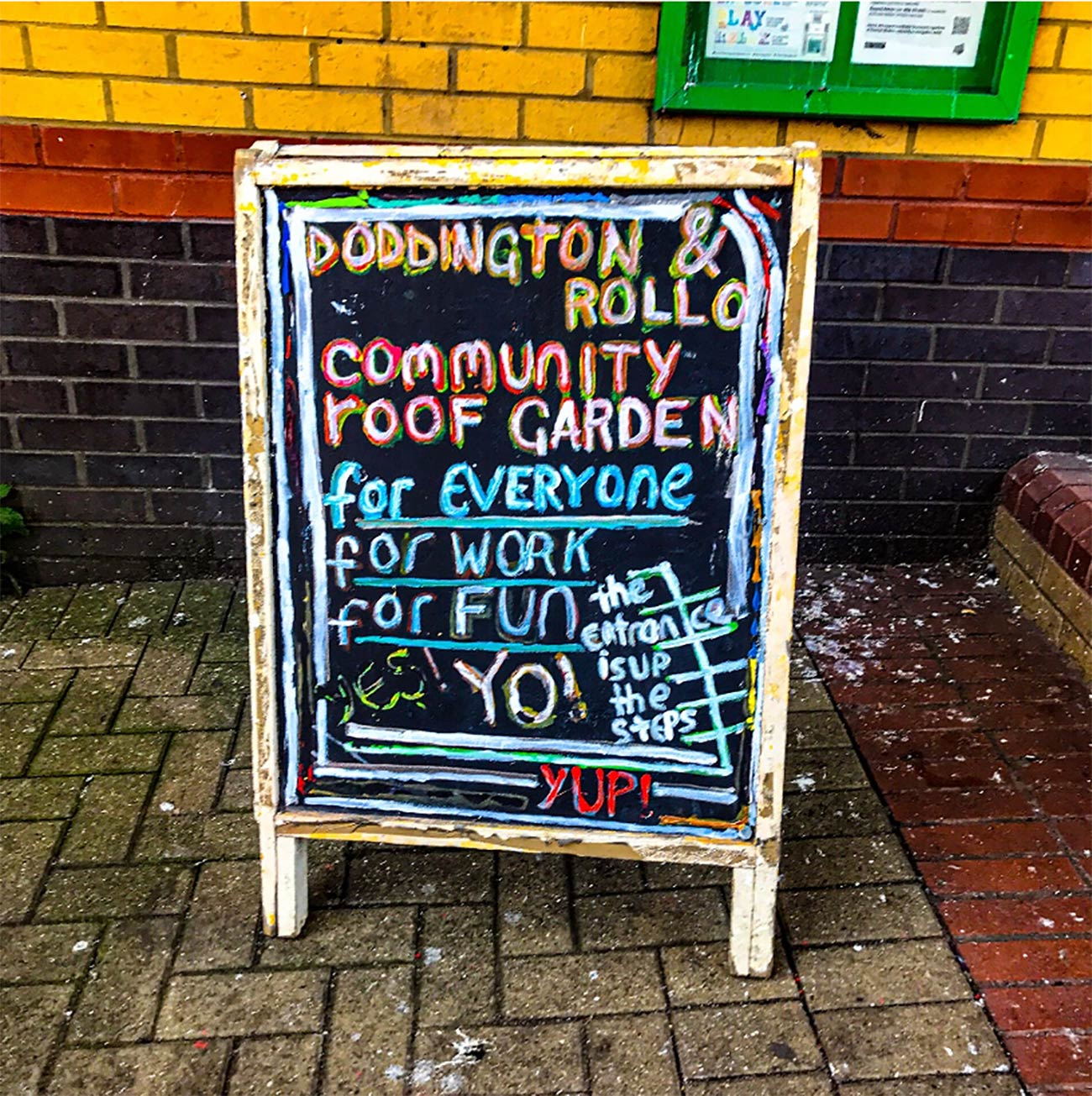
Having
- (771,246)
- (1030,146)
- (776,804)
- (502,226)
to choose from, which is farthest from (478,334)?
(1030,146)

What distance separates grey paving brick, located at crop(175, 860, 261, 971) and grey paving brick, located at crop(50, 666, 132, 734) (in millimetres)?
771

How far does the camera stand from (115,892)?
2418mm

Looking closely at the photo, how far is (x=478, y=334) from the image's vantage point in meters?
1.91

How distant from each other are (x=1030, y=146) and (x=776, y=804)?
102 inches

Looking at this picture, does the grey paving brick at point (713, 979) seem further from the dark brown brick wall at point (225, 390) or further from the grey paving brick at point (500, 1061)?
the dark brown brick wall at point (225, 390)

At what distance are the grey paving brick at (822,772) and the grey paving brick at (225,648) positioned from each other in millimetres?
1775

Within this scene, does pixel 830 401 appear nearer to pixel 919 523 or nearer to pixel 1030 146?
pixel 919 523

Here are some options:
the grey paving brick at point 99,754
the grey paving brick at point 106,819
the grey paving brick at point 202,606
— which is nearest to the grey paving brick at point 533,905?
the grey paving brick at point 106,819

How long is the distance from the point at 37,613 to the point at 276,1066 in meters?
2.23

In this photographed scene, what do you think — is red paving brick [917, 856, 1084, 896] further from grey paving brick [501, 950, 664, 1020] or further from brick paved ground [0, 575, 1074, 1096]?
grey paving brick [501, 950, 664, 1020]

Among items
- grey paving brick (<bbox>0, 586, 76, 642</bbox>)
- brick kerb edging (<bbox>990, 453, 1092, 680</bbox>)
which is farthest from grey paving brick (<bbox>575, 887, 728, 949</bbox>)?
grey paving brick (<bbox>0, 586, 76, 642</bbox>)

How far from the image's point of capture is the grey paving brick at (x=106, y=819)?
2535 mm

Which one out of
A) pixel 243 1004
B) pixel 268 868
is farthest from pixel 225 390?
pixel 243 1004

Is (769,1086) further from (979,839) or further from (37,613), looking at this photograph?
(37,613)
